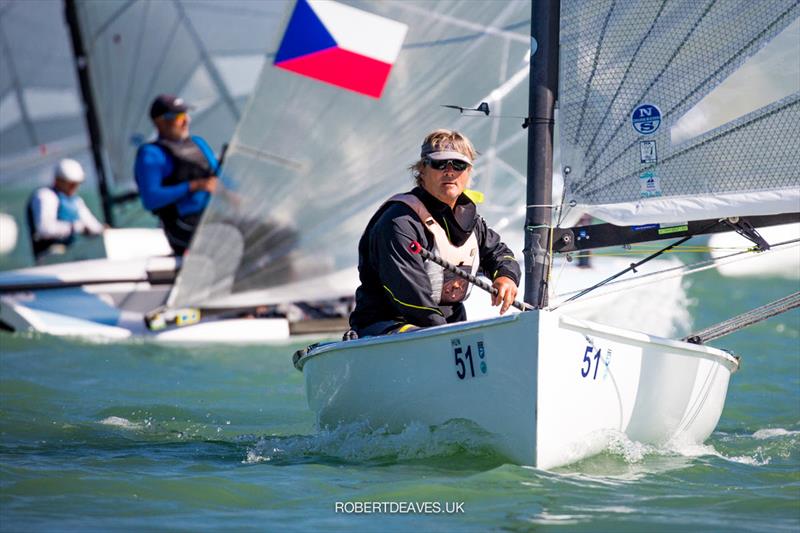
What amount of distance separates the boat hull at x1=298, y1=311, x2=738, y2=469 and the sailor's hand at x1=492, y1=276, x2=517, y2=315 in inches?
7.2

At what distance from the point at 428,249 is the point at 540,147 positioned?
0.49 meters

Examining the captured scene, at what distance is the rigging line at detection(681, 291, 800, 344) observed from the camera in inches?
166

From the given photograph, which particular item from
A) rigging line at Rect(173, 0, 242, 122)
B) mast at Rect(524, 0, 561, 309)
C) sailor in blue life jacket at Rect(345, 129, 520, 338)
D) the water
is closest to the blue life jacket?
rigging line at Rect(173, 0, 242, 122)

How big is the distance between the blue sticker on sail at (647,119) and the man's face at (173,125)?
16.1 ft

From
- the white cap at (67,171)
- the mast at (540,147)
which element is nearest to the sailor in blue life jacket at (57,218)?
the white cap at (67,171)

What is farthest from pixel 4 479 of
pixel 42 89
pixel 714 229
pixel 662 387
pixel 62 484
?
pixel 42 89

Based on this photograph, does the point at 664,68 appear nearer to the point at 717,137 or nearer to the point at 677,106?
the point at 677,106

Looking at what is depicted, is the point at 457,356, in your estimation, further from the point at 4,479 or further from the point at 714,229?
the point at 4,479

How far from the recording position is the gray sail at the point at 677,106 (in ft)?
13.5

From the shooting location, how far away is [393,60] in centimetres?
Result: 761

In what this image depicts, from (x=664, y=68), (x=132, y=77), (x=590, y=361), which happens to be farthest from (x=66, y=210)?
(x=590, y=361)

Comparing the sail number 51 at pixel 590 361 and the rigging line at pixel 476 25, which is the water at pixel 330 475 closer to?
the sail number 51 at pixel 590 361

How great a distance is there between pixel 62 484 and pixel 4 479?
19 centimetres

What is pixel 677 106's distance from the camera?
4.21m
